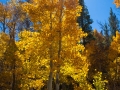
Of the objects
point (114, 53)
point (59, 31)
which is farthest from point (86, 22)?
point (59, 31)

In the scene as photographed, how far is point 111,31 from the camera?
197ft

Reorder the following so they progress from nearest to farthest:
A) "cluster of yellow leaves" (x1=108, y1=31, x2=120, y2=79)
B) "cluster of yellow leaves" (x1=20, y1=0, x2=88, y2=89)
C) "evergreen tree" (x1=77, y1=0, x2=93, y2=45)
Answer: "cluster of yellow leaves" (x1=20, y1=0, x2=88, y2=89) → "cluster of yellow leaves" (x1=108, y1=31, x2=120, y2=79) → "evergreen tree" (x1=77, y1=0, x2=93, y2=45)

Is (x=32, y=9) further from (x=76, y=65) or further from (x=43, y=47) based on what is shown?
(x=76, y=65)

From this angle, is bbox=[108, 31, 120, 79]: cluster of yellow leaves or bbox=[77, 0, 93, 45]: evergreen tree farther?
bbox=[77, 0, 93, 45]: evergreen tree

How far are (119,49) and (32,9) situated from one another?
60.8 ft

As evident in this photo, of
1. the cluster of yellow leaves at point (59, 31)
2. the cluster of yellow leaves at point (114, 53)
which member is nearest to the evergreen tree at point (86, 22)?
the cluster of yellow leaves at point (114, 53)

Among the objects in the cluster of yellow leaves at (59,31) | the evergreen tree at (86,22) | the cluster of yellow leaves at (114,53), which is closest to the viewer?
the cluster of yellow leaves at (59,31)

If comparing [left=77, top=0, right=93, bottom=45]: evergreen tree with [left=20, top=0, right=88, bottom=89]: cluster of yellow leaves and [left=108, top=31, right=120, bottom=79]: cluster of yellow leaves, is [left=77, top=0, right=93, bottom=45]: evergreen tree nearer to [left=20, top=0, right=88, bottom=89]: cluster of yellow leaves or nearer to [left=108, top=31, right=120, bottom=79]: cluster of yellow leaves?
[left=108, top=31, right=120, bottom=79]: cluster of yellow leaves

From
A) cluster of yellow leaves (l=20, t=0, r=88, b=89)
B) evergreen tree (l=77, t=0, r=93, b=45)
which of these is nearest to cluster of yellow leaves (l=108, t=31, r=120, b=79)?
evergreen tree (l=77, t=0, r=93, b=45)

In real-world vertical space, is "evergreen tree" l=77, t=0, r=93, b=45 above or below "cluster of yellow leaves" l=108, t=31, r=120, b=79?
above

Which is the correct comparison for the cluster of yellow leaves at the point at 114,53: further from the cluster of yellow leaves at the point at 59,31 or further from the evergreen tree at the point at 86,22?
the cluster of yellow leaves at the point at 59,31

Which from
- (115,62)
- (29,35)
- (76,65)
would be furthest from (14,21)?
(115,62)

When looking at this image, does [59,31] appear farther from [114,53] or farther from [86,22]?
[86,22]

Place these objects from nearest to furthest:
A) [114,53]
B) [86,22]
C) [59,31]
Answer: [59,31] → [114,53] → [86,22]
